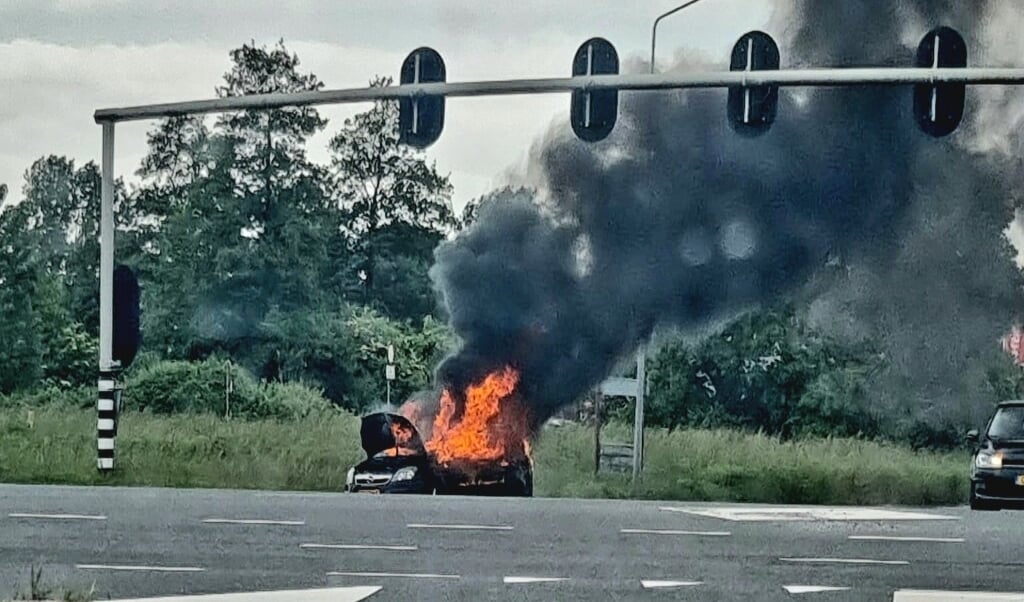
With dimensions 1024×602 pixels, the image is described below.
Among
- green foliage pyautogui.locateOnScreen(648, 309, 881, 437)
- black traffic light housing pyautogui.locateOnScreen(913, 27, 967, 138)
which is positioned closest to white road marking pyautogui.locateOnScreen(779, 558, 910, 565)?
black traffic light housing pyautogui.locateOnScreen(913, 27, 967, 138)

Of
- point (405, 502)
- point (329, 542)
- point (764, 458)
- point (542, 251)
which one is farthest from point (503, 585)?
point (542, 251)

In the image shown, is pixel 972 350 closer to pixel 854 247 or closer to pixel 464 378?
pixel 854 247

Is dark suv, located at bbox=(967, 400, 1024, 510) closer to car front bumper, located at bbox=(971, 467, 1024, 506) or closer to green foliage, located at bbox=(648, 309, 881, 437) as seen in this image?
car front bumper, located at bbox=(971, 467, 1024, 506)

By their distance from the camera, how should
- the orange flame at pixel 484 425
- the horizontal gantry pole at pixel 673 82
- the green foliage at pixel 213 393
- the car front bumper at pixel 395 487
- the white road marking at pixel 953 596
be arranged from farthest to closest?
the orange flame at pixel 484 425 → the green foliage at pixel 213 393 → the car front bumper at pixel 395 487 → the horizontal gantry pole at pixel 673 82 → the white road marking at pixel 953 596

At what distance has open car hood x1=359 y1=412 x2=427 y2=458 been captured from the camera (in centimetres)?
1753

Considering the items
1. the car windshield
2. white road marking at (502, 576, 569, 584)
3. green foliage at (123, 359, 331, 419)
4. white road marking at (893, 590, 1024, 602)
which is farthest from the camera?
green foliage at (123, 359, 331, 419)

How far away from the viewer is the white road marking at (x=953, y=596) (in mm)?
10422

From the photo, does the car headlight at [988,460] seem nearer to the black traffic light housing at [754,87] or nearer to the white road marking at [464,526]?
the black traffic light housing at [754,87]

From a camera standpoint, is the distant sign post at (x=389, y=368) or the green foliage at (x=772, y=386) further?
the distant sign post at (x=389, y=368)

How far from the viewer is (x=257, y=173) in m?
18.2

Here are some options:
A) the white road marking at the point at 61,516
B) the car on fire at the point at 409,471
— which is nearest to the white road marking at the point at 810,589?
the white road marking at the point at 61,516

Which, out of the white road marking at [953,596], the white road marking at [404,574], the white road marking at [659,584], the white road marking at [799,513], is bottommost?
the white road marking at [799,513]

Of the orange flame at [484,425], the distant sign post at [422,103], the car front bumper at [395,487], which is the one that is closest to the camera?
the distant sign post at [422,103]

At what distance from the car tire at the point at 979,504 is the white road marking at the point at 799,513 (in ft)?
2.41
